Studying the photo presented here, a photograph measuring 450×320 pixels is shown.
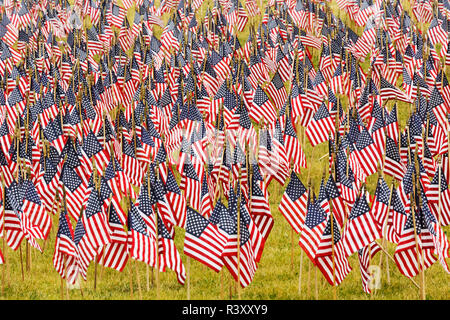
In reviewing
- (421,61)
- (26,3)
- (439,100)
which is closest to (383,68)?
(421,61)

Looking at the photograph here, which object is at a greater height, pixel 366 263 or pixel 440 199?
pixel 440 199

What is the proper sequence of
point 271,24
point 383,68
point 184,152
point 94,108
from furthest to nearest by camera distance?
1. point 271,24
2. point 383,68
3. point 94,108
4. point 184,152

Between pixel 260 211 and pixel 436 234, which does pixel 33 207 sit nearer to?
pixel 260 211

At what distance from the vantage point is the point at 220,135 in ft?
63.5

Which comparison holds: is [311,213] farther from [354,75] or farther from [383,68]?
[383,68]

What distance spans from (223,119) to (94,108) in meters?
3.92

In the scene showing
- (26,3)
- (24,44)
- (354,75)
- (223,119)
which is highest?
(26,3)

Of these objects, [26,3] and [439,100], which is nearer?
[439,100]

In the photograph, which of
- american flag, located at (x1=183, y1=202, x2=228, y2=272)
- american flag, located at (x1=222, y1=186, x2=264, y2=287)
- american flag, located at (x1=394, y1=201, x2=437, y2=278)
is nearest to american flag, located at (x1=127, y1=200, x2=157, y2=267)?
american flag, located at (x1=183, y1=202, x2=228, y2=272)

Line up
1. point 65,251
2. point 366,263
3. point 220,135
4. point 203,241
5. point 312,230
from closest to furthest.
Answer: point 203,241
point 312,230
point 65,251
point 366,263
point 220,135

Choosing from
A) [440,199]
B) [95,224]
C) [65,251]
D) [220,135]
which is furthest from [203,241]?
[220,135]

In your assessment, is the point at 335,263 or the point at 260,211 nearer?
the point at 335,263

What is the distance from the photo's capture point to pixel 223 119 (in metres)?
20.1

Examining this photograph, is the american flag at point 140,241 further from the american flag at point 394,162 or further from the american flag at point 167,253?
the american flag at point 394,162
